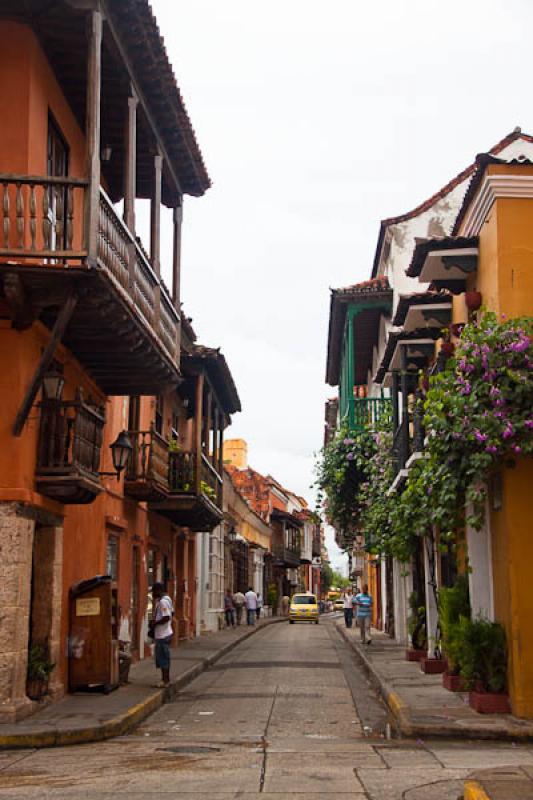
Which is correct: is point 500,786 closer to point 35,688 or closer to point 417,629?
point 35,688

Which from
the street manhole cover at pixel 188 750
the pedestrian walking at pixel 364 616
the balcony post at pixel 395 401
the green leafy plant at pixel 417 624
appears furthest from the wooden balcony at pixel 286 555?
the street manhole cover at pixel 188 750

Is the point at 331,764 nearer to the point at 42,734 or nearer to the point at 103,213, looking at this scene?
the point at 42,734

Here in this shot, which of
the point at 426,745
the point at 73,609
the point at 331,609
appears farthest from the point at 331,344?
the point at 331,609

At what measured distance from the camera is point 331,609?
8788cm

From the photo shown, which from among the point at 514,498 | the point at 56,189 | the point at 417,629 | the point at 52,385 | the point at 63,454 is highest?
the point at 56,189

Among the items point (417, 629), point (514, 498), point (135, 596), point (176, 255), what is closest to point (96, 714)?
point (514, 498)

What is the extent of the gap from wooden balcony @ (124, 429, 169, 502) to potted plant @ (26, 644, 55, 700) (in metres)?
6.68

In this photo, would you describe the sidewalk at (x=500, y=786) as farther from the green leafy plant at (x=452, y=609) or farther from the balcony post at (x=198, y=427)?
the balcony post at (x=198, y=427)

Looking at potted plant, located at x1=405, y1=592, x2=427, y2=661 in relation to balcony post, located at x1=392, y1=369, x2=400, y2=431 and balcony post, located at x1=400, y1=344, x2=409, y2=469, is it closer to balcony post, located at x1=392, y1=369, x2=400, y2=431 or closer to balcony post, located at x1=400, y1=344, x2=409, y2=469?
balcony post, located at x1=400, y1=344, x2=409, y2=469

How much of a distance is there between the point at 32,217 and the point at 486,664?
7.04m

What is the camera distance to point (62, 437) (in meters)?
12.0

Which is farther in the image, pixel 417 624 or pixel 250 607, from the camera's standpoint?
pixel 250 607

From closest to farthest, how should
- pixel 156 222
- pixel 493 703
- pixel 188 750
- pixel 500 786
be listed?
pixel 500 786 < pixel 188 750 < pixel 493 703 < pixel 156 222

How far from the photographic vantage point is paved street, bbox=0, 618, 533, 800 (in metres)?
7.71
